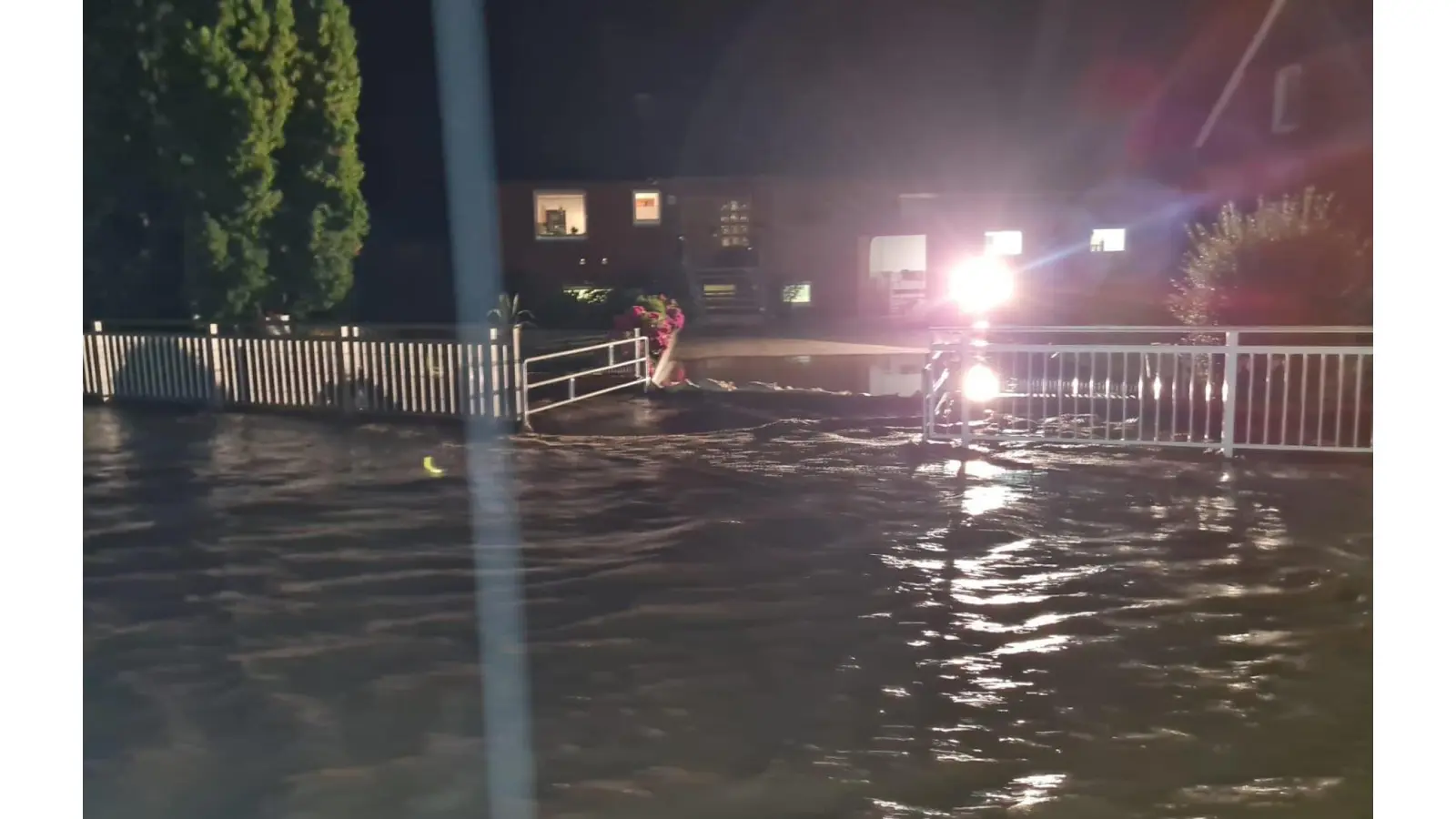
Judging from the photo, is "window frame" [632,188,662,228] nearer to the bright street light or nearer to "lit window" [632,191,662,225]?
"lit window" [632,191,662,225]

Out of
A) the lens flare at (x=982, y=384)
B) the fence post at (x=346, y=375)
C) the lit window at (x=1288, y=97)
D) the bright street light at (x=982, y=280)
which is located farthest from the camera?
the bright street light at (x=982, y=280)

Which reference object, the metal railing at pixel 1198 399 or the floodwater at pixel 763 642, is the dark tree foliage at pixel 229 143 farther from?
the metal railing at pixel 1198 399

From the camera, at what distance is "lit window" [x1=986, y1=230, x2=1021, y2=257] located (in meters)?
27.8

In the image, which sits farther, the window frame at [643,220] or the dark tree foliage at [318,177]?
the window frame at [643,220]

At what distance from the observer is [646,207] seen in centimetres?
2794

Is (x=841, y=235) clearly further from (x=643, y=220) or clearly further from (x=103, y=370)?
(x=103, y=370)

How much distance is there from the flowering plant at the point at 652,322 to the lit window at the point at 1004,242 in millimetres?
12241

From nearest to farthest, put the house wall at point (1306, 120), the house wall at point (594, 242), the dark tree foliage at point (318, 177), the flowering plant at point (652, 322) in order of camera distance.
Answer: the flowering plant at point (652, 322), the dark tree foliage at point (318, 177), the house wall at point (1306, 120), the house wall at point (594, 242)

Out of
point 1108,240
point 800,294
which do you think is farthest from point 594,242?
point 1108,240

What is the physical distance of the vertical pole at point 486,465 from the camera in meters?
4.94

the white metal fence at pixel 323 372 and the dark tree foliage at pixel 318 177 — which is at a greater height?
the dark tree foliage at pixel 318 177

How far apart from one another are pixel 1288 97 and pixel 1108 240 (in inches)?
233

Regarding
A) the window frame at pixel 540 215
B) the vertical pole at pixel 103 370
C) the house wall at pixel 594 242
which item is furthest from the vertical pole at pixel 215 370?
the window frame at pixel 540 215

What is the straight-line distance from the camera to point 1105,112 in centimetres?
2759
